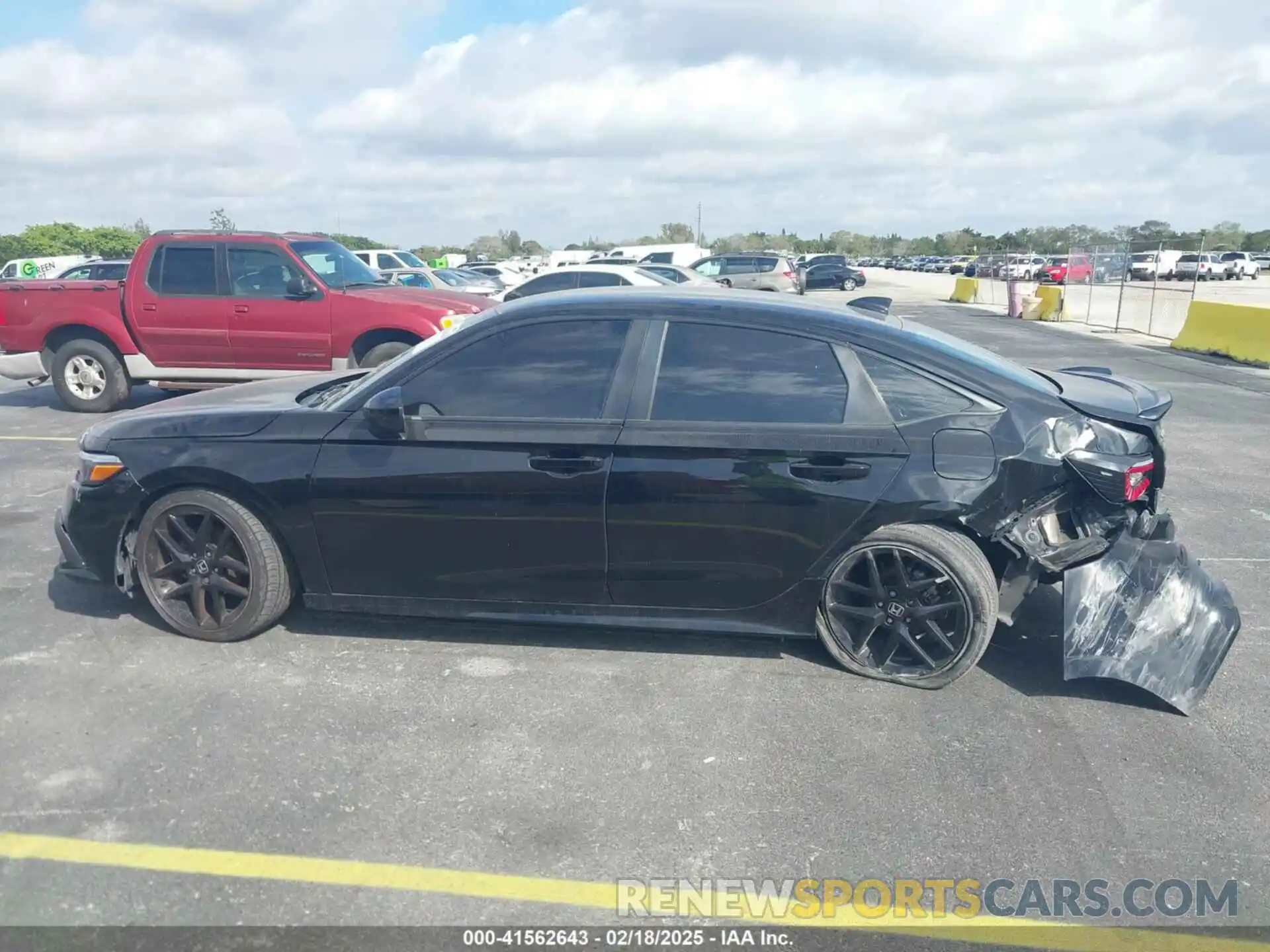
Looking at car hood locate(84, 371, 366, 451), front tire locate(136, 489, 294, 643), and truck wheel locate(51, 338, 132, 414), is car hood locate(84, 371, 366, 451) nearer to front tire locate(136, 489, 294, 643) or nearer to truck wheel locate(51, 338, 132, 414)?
front tire locate(136, 489, 294, 643)

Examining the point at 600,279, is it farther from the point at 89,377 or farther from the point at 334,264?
the point at 89,377

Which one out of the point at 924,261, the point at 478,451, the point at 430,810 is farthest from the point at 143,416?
the point at 924,261

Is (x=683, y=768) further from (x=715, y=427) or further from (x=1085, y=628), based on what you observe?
(x=1085, y=628)

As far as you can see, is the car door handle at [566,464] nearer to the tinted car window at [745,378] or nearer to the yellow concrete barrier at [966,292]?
the tinted car window at [745,378]

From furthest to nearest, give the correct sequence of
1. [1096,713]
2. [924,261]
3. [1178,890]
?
[924,261]
[1096,713]
[1178,890]

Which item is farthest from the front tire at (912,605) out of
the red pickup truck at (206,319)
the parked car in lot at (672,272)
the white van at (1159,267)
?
the white van at (1159,267)

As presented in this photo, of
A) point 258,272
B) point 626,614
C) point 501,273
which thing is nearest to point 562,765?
point 626,614

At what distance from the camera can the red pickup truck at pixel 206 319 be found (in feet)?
33.1

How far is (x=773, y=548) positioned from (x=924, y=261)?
89823 millimetres

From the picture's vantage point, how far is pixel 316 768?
3547 mm

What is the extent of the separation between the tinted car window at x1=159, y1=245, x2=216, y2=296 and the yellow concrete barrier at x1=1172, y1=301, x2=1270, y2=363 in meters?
15.7

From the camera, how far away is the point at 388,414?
4.19m

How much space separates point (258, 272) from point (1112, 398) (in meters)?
8.57

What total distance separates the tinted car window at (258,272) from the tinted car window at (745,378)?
719 cm
